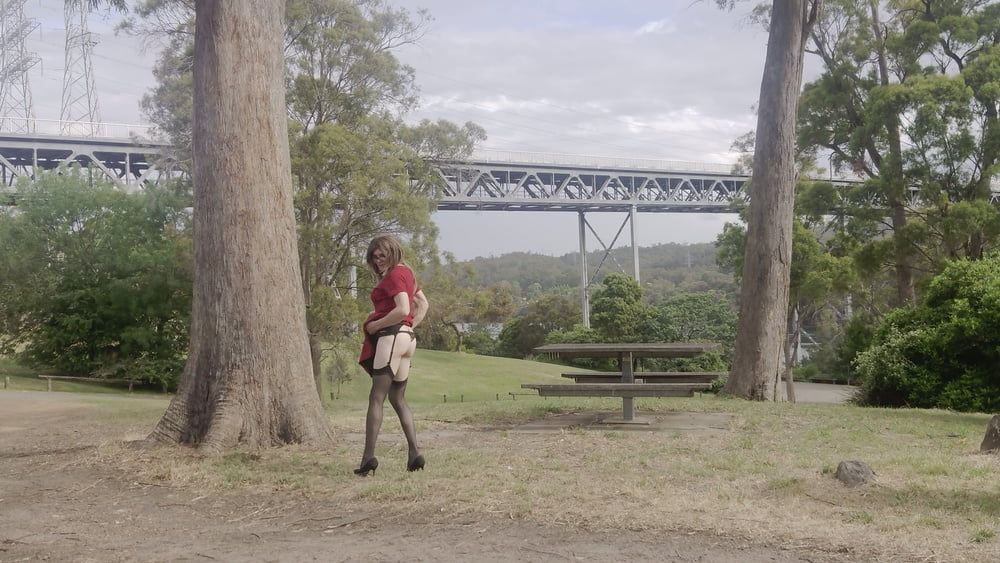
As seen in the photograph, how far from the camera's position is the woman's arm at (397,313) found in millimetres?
5398

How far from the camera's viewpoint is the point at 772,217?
12211 millimetres

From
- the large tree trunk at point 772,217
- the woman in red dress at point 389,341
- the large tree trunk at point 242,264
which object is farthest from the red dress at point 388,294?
the large tree trunk at point 772,217

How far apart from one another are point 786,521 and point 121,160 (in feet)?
127

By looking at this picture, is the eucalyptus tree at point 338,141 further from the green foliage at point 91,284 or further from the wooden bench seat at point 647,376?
the wooden bench seat at point 647,376

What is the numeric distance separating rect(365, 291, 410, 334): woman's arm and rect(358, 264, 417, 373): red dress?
36mm

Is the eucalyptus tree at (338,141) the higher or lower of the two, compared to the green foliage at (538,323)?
higher

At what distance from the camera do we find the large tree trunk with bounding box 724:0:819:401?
39.7 feet

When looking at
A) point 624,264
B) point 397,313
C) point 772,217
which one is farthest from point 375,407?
point 624,264

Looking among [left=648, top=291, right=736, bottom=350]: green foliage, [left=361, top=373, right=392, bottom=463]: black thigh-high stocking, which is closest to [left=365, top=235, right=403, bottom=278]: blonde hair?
[left=361, top=373, right=392, bottom=463]: black thigh-high stocking

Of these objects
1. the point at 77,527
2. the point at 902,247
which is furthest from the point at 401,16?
the point at 77,527

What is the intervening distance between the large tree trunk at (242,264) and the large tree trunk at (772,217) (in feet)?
23.9

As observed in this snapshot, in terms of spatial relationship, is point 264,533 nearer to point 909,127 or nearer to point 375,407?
point 375,407

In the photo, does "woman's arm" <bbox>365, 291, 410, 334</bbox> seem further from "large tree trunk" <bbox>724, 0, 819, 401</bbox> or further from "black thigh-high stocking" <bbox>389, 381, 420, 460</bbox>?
"large tree trunk" <bbox>724, 0, 819, 401</bbox>

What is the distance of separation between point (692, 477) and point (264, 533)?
261 centimetres
